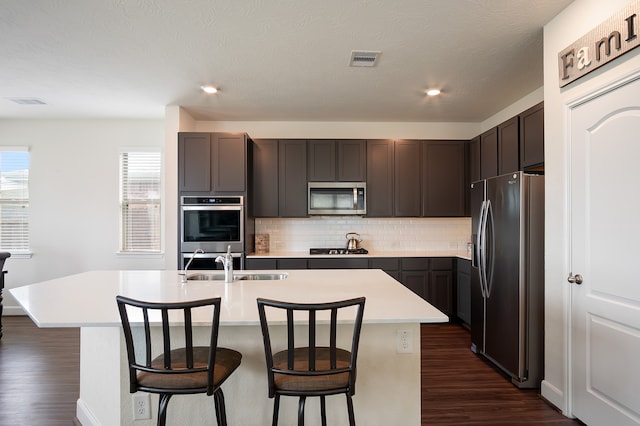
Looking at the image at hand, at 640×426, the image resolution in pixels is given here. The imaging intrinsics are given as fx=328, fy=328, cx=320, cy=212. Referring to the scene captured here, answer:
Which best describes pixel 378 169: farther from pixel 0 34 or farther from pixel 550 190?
pixel 0 34

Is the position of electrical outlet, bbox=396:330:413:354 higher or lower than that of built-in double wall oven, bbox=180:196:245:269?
lower

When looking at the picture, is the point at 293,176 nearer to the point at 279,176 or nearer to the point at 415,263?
the point at 279,176

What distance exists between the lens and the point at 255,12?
7.27 ft

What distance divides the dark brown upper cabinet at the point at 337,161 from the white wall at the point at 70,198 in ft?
7.43

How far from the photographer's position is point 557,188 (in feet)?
7.55

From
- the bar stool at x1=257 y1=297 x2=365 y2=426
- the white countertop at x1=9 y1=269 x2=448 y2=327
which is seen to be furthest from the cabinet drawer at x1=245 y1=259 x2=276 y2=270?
the bar stool at x1=257 y1=297 x2=365 y2=426

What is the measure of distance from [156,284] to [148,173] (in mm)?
2978

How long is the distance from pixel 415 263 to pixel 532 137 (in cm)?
197

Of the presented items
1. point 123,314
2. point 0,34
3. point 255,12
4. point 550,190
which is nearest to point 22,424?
point 123,314

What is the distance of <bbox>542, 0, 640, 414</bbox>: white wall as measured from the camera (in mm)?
2148

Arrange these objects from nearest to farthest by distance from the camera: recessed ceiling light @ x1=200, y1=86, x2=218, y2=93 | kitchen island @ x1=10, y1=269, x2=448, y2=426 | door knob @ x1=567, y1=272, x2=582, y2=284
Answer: kitchen island @ x1=10, y1=269, x2=448, y2=426, door knob @ x1=567, y1=272, x2=582, y2=284, recessed ceiling light @ x1=200, y1=86, x2=218, y2=93

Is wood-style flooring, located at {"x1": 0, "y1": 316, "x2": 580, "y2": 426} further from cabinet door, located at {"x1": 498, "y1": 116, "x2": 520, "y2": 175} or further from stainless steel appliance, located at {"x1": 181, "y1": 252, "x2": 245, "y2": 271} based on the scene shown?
cabinet door, located at {"x1": 498, "y1": 116, "x2": 520, "y2": 175}

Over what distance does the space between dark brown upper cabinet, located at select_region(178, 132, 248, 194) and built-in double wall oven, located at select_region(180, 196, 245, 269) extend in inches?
7.0

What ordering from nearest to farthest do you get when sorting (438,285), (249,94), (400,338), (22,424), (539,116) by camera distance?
(400,338) < (22,424) < (539,116) < (249,94) < (438,285)
